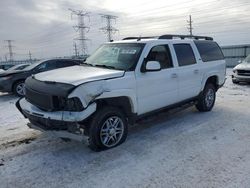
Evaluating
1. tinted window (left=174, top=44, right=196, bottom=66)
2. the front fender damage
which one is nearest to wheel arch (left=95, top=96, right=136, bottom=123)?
the front fender damage

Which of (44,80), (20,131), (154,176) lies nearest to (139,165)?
(154,176)

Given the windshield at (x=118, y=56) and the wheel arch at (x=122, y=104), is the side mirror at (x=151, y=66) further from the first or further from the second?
the wheel arch at (x=122, y=104)

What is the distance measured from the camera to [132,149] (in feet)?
15.1

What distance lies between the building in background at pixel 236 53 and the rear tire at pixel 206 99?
16616 mm

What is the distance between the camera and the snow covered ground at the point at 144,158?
357cm

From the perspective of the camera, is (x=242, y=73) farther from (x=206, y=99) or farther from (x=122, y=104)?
(x=122, y=104)

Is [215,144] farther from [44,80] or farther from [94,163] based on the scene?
[44,80]

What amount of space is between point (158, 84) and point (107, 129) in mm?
1486

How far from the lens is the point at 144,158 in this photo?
13.9ft

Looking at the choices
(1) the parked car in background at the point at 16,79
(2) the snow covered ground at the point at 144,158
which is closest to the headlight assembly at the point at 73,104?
(2) the snow covered ground at the point at 144,158

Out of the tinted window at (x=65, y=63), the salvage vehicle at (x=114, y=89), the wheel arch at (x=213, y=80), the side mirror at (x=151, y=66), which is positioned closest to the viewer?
the salvage vehicle at (x=114, y=89)

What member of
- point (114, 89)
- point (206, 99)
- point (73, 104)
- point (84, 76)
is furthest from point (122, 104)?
point (206, 99)

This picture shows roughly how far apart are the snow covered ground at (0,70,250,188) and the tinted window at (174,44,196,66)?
4.61 ft

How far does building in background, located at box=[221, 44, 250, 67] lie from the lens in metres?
22.2
